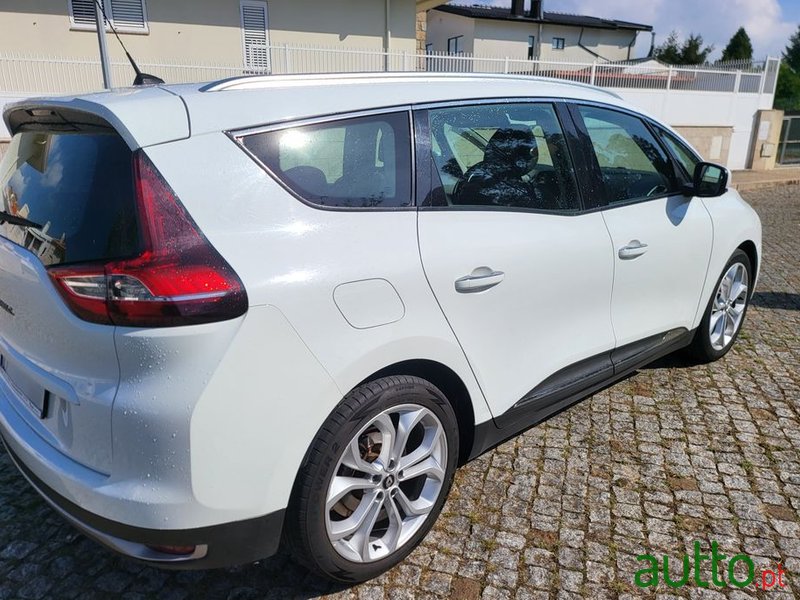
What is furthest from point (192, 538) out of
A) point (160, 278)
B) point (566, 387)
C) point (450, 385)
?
point (566, 387)

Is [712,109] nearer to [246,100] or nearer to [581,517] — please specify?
[581,517]

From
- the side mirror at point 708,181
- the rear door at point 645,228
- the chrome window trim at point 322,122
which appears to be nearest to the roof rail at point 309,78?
the chrome window trim at point 322,122

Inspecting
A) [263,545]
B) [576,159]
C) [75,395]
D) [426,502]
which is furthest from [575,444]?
[75,395]

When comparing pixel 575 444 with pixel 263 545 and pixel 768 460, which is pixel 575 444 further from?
pixel 263 545

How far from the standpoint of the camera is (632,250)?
3.21m

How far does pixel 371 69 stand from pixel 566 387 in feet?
48.8

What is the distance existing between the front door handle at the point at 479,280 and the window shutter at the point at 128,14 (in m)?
16.7

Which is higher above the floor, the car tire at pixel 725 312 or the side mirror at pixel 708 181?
Result: the side mirror at pixel 708 181

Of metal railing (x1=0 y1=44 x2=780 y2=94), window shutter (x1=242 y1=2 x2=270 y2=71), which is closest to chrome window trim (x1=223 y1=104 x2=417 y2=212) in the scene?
metal railing (x1=0 y1=44 x2=780 y2=94)

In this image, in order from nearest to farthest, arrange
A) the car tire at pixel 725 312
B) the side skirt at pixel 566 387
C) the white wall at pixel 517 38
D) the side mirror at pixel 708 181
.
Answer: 1. the side skirt at pixel 566 387
2. the side mirror at pixel 708 181
3. the car tire at pixel 725 312
4. the white wall at pixel 517 38

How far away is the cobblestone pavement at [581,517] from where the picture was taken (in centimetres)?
240

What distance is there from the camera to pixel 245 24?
56.6ft

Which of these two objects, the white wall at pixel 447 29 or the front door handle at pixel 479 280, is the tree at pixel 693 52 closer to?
the white wall at pixel 447 29

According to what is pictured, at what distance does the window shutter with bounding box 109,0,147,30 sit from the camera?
52.4 ft
